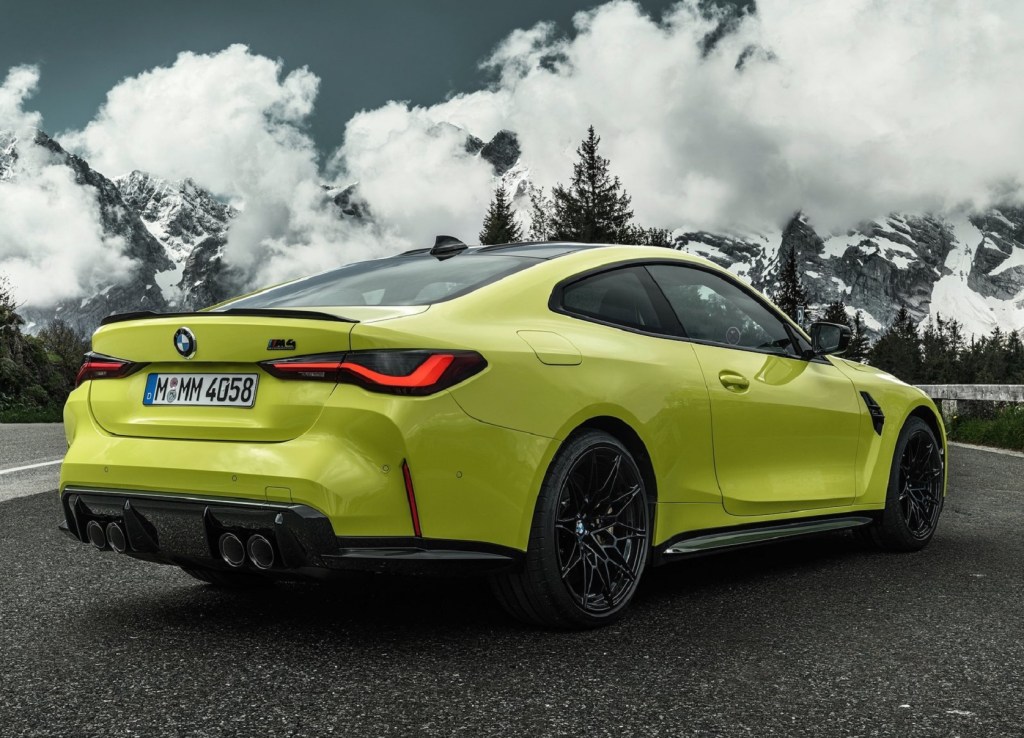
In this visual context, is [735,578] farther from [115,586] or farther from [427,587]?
[115,586]

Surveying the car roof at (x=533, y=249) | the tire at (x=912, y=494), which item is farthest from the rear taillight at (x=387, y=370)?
the tire at (x=912, y=494)

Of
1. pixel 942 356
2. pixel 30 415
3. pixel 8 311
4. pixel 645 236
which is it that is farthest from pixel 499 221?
pixel 942 356

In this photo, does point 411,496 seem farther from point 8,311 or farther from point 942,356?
point 942,356

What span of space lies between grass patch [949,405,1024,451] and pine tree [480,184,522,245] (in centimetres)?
6223

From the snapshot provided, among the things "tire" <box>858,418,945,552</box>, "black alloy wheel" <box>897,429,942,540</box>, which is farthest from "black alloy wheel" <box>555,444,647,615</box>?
"black alloy wheel" <box>897,429,942,540</box>

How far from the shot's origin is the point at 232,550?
3289mm

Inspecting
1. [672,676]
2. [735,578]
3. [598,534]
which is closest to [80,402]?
[598,534]

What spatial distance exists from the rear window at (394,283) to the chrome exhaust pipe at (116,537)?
84 cm

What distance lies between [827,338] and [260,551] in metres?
2.99

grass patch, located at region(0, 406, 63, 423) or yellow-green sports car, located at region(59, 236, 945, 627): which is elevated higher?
yellow-green sports car, located at region(59, 236, 945, 627)

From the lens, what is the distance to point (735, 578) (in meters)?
4.79

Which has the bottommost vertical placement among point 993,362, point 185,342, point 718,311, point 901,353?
point 993,362

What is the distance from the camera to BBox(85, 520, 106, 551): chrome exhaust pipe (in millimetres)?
3586

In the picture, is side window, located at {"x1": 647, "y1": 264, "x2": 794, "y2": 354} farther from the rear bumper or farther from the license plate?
the license plate
